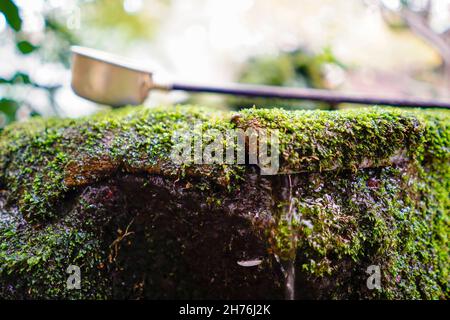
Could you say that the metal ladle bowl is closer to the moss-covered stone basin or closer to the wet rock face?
the moss-covered stone basin

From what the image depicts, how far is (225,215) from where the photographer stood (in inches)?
45.4

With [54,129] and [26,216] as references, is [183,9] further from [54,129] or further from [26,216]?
[26,216]

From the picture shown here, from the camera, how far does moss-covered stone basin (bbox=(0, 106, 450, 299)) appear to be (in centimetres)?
114

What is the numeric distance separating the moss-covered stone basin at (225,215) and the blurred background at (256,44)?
7.70 ft

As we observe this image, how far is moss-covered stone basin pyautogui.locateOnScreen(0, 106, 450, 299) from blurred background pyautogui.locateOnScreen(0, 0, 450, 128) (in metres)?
2.35

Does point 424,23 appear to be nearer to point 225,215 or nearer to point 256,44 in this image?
point 256,44

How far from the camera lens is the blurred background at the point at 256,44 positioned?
3453 millimetres

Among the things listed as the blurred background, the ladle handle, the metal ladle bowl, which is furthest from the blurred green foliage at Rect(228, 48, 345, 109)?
the metal ladle bowl

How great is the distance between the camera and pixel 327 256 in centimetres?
117

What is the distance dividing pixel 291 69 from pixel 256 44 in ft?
3.52

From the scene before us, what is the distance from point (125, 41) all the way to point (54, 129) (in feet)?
12.2

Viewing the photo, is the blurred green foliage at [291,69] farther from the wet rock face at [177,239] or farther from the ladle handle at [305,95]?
the wet rock face at [177,239]

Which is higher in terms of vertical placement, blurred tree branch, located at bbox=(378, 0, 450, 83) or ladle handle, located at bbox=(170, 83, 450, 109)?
blurred tree branch, located at bbox=(378, 0, 450, 83)

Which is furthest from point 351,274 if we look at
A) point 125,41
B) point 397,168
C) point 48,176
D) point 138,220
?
point 125,41
